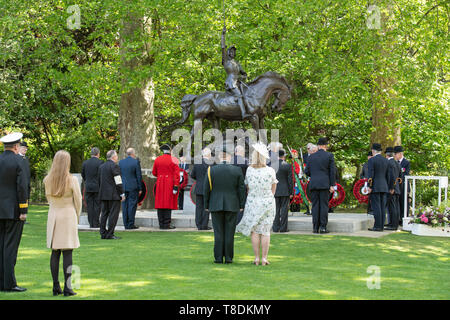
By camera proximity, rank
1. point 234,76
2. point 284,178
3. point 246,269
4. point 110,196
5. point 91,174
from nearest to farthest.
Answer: point 246,269 < point 110,196 < point 284,178 < point 91,174 < point 234,76

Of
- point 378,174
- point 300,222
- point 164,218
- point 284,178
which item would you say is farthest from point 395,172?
point 164,218

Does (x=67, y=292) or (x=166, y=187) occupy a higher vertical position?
(x=166, y=187)

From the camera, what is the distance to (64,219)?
26.0 ft

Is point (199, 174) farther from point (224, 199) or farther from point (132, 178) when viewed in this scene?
point (224, 199)

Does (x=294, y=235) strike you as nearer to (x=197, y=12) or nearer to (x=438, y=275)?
(x=438, y=275)

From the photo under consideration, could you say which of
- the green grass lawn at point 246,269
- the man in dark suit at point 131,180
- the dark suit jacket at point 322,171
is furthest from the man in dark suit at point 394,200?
the man in dark suit at point 131,180

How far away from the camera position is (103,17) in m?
23.9

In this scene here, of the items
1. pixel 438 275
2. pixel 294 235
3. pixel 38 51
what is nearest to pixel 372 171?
pixel 294 235

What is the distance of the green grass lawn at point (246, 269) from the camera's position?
8.01 meters

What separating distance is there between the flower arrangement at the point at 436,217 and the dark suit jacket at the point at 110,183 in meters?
7.39

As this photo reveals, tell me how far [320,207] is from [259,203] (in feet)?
17.8

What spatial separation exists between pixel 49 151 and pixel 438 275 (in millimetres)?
26522

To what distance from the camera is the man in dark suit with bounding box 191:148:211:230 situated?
1503 cm

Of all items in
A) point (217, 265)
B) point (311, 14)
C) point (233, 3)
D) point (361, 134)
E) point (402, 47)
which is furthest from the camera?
point (361, 134)
